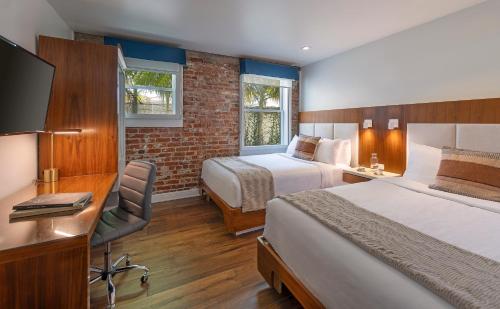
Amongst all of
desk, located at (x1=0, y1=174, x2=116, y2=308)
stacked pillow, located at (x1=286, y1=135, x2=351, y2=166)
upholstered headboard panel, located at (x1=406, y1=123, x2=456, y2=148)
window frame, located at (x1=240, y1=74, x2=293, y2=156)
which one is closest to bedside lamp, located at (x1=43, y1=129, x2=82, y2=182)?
desk, located at (x1=0, y1=174, x2=116, y2=308)

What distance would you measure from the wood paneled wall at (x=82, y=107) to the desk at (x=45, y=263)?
4.09ft

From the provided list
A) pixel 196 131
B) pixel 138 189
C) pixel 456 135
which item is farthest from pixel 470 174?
pixel 196 131

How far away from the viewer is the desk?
0.96 m

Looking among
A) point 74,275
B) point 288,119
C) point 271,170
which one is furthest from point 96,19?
point 288,119

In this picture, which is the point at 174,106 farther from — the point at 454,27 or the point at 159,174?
the point at 454,27

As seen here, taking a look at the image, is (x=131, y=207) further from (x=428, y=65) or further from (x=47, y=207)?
(x=428, y=65)

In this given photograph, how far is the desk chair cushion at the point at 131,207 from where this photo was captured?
68.8 inches

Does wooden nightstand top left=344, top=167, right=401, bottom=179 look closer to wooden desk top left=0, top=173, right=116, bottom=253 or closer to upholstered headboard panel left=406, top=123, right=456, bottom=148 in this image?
upholstered headboard panel left=406, top=123, right=456, bottom=148

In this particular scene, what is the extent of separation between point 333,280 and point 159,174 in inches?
130

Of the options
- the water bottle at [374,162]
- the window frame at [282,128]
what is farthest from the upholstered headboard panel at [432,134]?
the window frame at [282,128]

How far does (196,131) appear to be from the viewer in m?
4.12

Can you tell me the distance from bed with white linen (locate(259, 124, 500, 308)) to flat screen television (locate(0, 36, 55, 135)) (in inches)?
71.6

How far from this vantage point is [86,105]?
7.66 ft

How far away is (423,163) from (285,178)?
1.48 m
